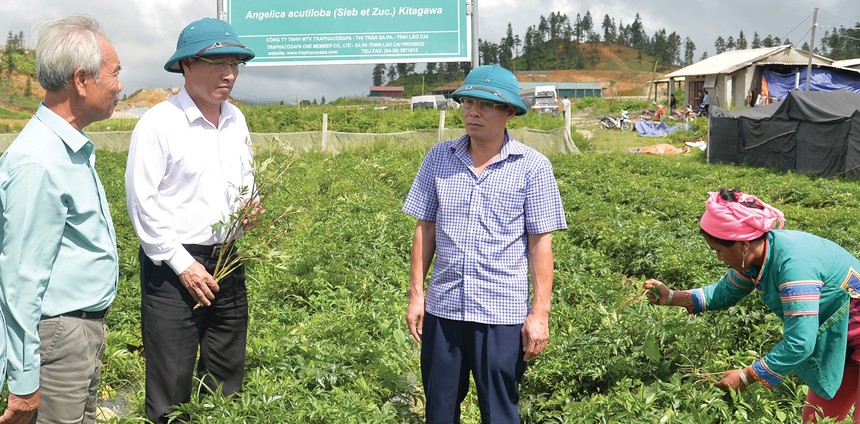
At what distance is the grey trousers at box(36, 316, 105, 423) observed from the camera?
2.39m

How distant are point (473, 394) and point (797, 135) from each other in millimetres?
14112

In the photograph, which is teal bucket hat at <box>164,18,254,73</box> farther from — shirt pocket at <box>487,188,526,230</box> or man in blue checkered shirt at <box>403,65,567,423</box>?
shirt pocket at <box>487,188,526,230</box>

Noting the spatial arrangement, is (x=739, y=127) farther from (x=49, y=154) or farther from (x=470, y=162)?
(x=49, y=154)

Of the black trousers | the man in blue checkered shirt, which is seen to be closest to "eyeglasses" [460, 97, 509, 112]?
the man in blue checkered shirt

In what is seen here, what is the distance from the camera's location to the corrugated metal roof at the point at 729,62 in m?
30.1

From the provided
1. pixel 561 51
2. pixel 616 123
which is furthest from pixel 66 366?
pixel 561 51

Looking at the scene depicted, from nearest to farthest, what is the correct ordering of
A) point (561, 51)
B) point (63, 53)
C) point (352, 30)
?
point (63, 53), point (352, 30), point (561, 51)

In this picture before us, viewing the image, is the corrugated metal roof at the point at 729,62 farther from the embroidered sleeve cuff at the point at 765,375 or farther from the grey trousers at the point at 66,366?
the grey trousers at the point at 66,366

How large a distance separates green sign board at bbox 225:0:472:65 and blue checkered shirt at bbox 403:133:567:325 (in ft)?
47.3

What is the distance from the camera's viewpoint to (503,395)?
2971 millimetres

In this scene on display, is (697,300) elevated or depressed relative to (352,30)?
depressed

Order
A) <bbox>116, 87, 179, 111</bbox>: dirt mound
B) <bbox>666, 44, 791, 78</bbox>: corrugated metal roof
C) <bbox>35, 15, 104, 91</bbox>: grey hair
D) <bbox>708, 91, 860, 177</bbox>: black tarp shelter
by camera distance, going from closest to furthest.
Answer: <bbox>35, 15, 104, 91</bbox>: grey hair, <bbox>708, 91, 860, 177</bbox>: black tarp shelter, <bbox>666, 44, 791, 78</bbox>: corrugated metal roof, <bbox>116, 87, 179, 111</bbox>: dirt mound

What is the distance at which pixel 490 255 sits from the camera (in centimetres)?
293

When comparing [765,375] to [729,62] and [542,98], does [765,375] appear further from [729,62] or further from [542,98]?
[542,98]
